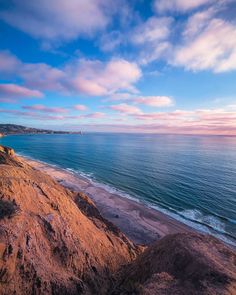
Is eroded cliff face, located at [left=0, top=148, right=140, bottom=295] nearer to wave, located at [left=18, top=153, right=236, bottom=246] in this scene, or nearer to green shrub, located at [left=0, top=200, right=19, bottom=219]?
green shrub, located at [left=0, top=200, right=19, bottom=219]

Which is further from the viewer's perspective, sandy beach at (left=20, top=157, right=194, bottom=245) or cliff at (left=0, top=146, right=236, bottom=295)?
sandy beach at (left=20, top=157, right=194, bottom=245)

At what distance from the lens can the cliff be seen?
8.59m

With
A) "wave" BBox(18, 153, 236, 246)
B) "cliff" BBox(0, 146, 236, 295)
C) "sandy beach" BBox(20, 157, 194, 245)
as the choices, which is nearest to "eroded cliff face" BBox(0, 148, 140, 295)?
"cliff" BBox(0, 146, 236, 295)

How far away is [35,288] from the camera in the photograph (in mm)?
8852

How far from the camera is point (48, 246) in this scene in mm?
11062

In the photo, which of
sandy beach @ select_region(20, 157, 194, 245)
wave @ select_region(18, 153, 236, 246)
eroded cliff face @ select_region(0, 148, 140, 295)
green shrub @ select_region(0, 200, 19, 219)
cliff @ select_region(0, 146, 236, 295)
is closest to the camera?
cliff @ select_region(0, 146, 236, 295)

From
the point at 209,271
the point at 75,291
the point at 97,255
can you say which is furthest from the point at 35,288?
the point at 209,271

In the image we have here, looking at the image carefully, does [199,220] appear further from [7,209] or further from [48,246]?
[7,209]

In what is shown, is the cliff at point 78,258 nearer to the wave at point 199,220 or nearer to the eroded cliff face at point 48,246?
the eroded cliff face at point 48,246

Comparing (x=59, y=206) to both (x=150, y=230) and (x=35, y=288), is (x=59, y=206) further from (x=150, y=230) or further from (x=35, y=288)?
(x=150, y=230)

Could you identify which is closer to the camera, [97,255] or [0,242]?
[0,242]

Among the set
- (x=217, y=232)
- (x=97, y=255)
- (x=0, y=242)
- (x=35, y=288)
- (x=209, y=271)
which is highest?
(x=0, y=242)

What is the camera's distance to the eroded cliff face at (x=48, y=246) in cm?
908

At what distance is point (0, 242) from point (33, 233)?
6.26 ft
